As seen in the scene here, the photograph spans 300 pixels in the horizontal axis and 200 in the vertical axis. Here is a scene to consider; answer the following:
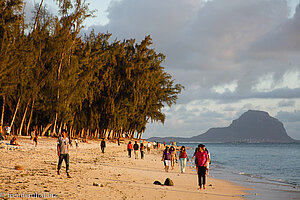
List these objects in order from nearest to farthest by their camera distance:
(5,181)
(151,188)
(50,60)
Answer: (5,181), (151,188), (50,60)

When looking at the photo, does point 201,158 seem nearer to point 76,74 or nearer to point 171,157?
point 171,157

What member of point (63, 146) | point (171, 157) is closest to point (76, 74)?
point (171, 157)

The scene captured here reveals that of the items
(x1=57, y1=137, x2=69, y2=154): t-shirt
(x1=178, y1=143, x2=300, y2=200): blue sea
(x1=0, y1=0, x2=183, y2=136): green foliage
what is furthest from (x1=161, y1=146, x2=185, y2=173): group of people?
(x1=0, y1=0, x2=183, y2=136): green foliage

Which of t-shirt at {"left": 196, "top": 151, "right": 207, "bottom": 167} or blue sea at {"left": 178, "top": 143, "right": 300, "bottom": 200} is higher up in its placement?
t-shirt at {"left": 196, "top": 151, "right": 207, "bottom": 167}

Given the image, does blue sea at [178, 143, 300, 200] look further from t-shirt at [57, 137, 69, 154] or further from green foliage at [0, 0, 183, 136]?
green foliage at [0, 0, 183, 136]

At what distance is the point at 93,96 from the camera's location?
1989 inches

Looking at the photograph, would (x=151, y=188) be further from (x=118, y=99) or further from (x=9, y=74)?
(x=118, y=99)

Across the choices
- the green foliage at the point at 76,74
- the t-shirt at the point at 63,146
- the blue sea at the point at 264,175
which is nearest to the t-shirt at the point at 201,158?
the blue sea at the point at 264,175

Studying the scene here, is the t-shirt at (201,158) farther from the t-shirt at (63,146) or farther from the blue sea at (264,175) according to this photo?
the t-shirt at (63,146)

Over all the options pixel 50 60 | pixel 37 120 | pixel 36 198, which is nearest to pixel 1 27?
pixel 50 60

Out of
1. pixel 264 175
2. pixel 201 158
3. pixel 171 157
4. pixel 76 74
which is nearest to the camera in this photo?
pixel 201 158

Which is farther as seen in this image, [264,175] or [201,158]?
[264,175]

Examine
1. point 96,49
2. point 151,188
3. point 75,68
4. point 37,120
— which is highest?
point 96,49

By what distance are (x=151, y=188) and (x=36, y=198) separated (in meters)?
5.15
